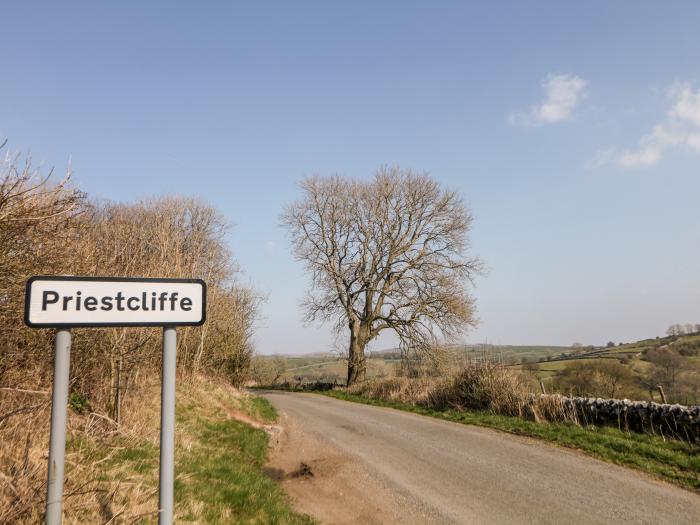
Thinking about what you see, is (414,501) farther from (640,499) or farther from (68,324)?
(68,324)

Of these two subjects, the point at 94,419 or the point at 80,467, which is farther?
the point at 94,419

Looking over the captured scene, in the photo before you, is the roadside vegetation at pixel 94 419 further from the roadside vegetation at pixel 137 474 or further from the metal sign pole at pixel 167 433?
the metal sign pole at pixel 167 433

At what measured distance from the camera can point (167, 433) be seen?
9.57ft

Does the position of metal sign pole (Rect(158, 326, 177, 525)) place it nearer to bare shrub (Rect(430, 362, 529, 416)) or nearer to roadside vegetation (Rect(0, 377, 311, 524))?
roadside vegetation (Rect(0, 377, 311, 524))

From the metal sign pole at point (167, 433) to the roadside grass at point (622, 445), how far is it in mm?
9034

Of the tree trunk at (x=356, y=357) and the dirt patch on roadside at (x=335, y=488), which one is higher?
the tree trunk at (x=356, y=357)

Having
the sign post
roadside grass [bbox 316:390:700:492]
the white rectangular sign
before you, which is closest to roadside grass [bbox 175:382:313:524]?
the sign post

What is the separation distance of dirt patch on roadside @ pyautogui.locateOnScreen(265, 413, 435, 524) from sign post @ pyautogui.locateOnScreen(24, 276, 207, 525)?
4.54 m

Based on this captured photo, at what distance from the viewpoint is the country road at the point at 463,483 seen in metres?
6.64

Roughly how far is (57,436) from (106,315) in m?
0.78

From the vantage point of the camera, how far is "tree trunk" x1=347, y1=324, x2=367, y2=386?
97.1 feet

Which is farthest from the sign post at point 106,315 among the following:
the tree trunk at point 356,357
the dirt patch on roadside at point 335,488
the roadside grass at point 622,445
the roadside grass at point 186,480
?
the tree trunk at point 356,357

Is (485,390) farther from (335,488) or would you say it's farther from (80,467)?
(80,467)

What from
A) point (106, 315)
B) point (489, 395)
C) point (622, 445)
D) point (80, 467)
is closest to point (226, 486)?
point (80, 467)
